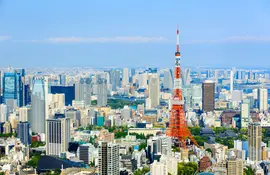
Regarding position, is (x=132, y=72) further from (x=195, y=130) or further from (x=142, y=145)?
(x=142, y=145)

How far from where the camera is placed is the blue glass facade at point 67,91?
39.7ft

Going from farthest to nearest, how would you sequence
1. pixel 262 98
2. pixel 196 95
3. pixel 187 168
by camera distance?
pixel 196 95, pixel 262 98, pixel 187 168

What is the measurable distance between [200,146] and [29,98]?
15.5 ft

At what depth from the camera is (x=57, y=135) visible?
810 cm

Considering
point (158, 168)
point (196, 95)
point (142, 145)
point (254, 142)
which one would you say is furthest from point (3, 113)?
point (158, 168)

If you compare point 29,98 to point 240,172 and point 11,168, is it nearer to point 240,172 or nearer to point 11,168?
point 11,168

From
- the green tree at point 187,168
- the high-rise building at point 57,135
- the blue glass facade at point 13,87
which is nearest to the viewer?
the green tree at point 187,168

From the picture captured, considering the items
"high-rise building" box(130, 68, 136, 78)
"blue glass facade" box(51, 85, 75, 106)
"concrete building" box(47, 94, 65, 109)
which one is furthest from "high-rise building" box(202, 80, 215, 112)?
"concrete building" box(47, 94, 65, 109)

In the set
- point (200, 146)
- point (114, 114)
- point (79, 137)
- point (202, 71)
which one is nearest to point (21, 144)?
point (79, 137)

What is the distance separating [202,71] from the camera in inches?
438

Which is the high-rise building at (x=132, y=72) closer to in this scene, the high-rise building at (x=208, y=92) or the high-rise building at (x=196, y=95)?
the high-rise building at (x=196, y=95)

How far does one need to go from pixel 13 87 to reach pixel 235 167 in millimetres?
7156

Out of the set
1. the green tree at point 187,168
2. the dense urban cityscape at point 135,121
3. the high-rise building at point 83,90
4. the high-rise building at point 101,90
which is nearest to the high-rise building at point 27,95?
the dense urban cityscape at point 135,121

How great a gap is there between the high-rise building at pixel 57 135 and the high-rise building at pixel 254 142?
2613mm
